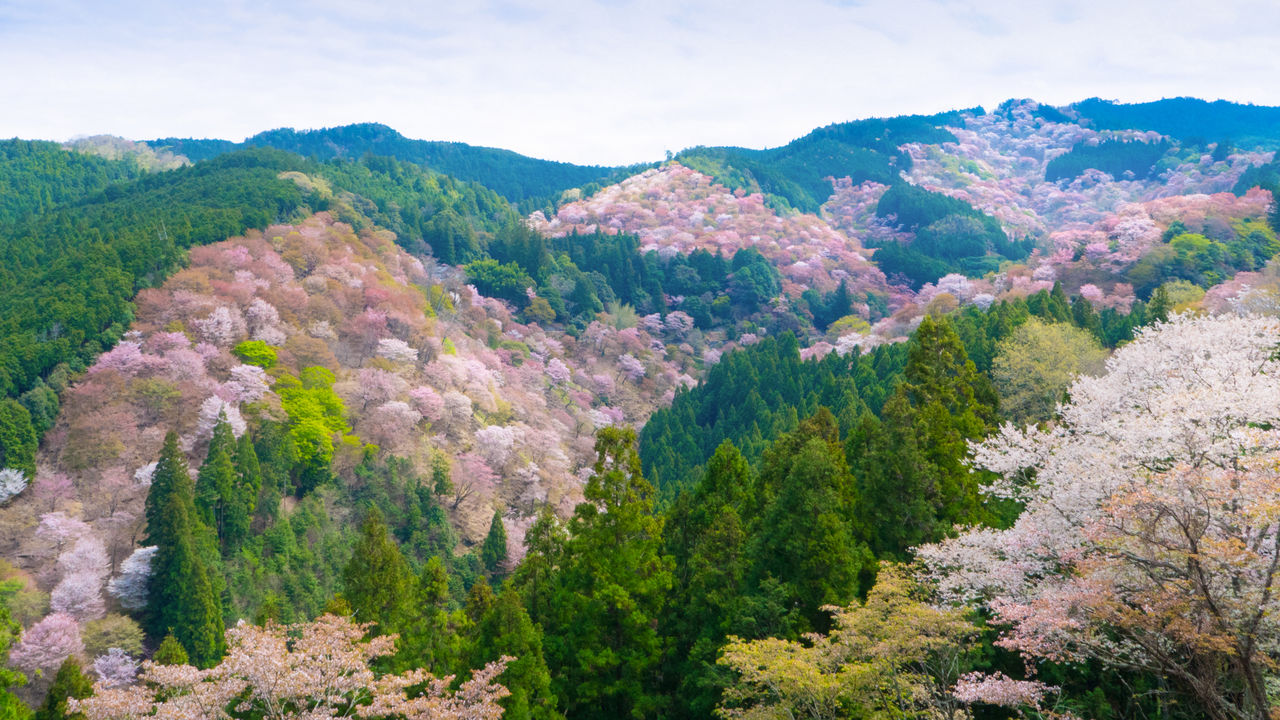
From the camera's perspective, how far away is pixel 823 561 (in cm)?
2097

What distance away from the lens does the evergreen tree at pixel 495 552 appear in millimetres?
40562

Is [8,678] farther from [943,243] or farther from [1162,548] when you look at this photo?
[943,243]

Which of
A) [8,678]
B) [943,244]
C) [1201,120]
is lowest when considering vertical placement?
[8,678]

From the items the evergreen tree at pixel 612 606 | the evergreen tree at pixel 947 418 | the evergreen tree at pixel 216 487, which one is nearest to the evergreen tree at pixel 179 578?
the evergreen tree at pixel 216 487

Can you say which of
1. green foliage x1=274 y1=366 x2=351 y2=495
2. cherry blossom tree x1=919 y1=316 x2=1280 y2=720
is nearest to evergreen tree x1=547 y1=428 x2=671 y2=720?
cherry blossom tree x1=919 y1=316 x2=1280 y2=720

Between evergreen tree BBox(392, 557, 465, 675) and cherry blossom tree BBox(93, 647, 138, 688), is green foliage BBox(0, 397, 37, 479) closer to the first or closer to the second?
cherry blossom tree BBox(93, 647, 138, 688)

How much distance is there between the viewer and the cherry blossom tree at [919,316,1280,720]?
10.8 metres

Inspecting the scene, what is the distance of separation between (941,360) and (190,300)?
1588 inches

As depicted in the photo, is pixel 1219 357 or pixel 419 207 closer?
pixel 1219 357

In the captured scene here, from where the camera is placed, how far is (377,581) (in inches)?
1003

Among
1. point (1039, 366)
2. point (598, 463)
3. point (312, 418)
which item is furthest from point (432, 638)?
point (1039, 366)

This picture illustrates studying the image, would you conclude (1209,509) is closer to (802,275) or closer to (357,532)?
(357,532)

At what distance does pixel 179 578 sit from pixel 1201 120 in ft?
560

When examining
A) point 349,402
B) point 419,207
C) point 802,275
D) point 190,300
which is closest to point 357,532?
point 349,402
